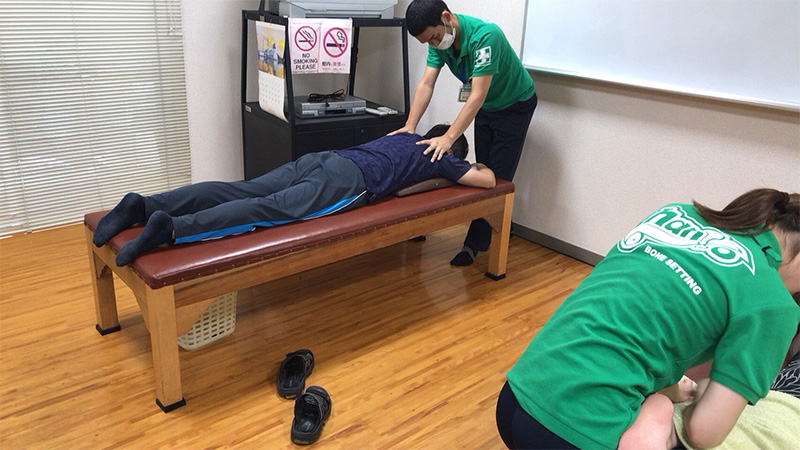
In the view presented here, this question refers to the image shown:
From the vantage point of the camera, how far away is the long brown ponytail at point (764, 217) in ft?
3.67

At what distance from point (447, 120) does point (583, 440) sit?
2594 millimetres

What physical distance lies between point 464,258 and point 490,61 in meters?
0.91

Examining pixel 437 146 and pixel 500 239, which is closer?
pixel 437 146

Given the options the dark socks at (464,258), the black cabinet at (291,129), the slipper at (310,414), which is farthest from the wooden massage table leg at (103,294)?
the dark socks at (464,258)

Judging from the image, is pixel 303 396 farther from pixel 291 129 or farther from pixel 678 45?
pixel 678 45

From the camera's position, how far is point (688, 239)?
111cm

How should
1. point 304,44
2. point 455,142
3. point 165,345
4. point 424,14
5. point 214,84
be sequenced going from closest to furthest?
point 165,345 < point 424,14 < point 455,142 < point 304,44 < point 214,84

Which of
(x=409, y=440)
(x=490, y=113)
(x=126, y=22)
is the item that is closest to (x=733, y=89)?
(x=490, y=113)

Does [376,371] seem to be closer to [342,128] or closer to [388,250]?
[388,250]

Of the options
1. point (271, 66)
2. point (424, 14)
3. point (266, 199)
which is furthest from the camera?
point (271, 66)

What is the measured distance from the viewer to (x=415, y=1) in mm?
2449

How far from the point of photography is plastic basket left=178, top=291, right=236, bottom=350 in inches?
85.9

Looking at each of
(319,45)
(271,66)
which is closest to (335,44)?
(319,45)

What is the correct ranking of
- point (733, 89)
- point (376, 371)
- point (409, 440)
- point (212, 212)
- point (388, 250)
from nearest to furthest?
point (409, 440)
point (212, 212)
point (376, 371)
point (733, 89)
point (388, 250)
